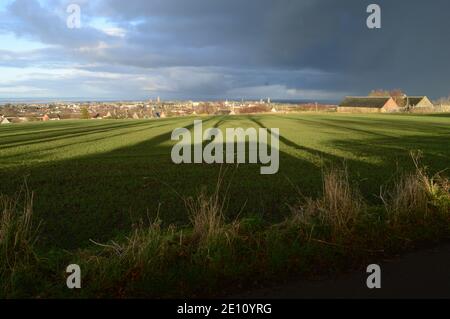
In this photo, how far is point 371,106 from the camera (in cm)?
13250

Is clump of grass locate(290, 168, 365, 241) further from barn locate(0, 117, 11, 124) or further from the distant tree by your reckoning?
the distant tree

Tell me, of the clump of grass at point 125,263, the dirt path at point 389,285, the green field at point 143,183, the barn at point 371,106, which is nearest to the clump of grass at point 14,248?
the clump of grass at point 125,263

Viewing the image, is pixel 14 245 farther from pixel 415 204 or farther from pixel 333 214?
pixel 415 204

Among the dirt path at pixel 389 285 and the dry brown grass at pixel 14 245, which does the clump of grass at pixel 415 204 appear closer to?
the dirt path at pixel 389 285

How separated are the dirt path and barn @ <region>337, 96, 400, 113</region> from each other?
126652mm

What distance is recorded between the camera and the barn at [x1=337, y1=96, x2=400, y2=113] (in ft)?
417

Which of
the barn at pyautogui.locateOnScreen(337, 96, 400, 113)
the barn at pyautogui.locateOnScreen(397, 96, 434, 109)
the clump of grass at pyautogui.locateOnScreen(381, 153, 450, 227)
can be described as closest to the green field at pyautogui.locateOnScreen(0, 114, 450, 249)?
the clump of grass at pyautogui.locateOnScreen(381, 153, 450, 227)

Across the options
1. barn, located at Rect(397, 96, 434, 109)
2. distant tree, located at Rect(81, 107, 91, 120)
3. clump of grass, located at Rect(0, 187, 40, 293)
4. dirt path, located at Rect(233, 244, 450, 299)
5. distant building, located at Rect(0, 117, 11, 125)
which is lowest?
dirt path, located at Rect(233, 244, 450, 299)

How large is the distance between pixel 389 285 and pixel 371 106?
138 m

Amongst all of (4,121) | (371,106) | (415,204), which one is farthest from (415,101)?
(415,204)

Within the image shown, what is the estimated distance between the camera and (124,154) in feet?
79.0

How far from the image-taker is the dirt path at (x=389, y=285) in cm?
460
